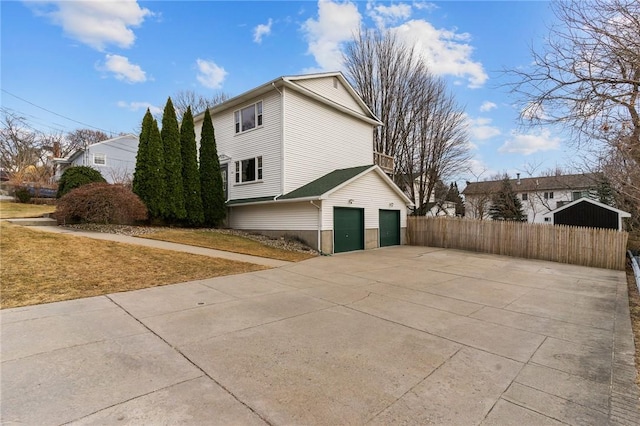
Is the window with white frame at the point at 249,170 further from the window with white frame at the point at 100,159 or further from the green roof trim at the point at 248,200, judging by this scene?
the window with white frame at the point at 100,159

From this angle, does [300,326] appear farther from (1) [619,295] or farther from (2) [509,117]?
(1) [619,295]

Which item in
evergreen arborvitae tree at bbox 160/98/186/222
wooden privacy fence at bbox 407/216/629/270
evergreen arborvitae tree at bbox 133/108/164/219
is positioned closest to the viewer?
wooden privacy fence at bbox 407/216/629/270

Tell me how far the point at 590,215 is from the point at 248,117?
21916 millimetres

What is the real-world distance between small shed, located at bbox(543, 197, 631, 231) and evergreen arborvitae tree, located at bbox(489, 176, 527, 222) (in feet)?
28.1

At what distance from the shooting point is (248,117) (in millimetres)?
17219

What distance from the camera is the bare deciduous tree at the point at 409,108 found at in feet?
75.0

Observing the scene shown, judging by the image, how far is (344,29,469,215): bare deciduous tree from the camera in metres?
22.9

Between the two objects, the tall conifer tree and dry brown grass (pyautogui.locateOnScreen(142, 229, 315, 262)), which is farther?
the tall conifer tree

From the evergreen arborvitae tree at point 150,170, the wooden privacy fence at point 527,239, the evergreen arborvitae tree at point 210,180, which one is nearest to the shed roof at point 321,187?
the evergreen arborvitae tree at point 210,180

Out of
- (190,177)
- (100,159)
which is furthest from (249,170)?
(100,159)

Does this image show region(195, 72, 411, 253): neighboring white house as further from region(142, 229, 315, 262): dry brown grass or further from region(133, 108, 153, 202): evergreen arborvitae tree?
region(133, 108, 153, 202): evergreen arborvitae tree

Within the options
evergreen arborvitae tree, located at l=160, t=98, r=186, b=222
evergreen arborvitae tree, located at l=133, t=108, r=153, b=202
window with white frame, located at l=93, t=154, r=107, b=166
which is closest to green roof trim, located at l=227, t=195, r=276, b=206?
evergreen arborvitae tree, located at l=160, t=98, r=186, b=222

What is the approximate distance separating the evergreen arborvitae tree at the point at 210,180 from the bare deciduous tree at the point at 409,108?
1222cm

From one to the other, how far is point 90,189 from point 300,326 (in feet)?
46.8
